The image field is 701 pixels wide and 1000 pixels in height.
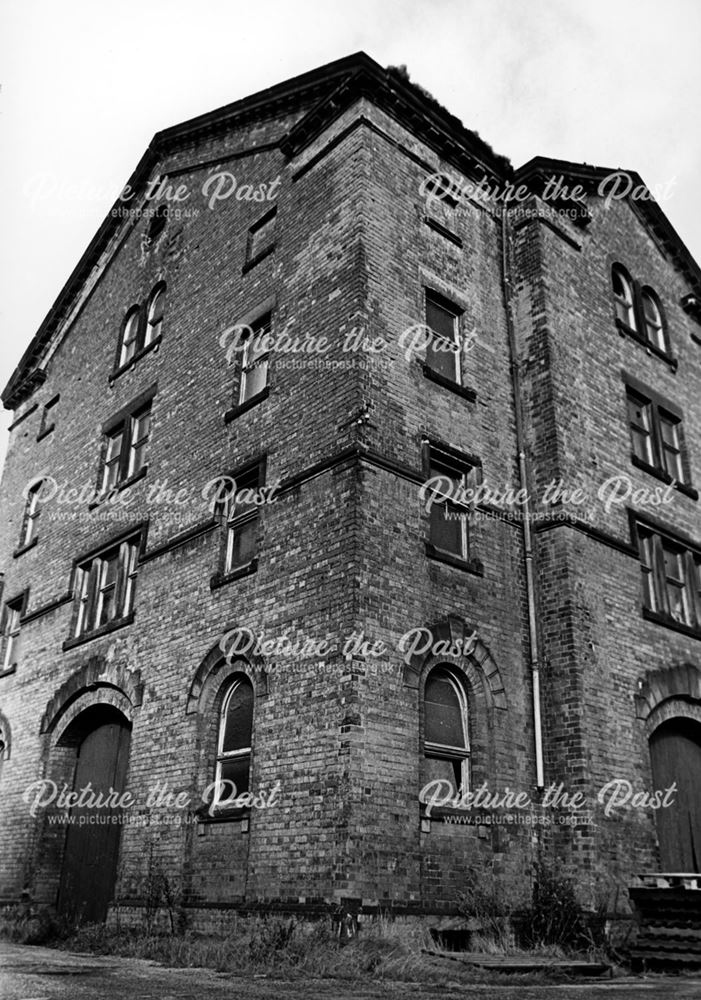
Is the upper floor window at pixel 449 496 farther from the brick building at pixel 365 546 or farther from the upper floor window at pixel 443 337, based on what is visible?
the upper floor window at pixel 443 337

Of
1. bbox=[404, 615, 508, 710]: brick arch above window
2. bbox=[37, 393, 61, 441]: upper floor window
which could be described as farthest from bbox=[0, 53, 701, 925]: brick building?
bbox=[37, 393, 61, 441]: upper floor window

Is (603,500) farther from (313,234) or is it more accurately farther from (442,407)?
(313,234)

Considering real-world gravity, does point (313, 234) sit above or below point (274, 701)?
above

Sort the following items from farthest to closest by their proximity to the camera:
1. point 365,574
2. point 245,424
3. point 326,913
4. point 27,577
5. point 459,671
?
point 27,577, point 245,424, point 459,671, point 365,574, point 326,913

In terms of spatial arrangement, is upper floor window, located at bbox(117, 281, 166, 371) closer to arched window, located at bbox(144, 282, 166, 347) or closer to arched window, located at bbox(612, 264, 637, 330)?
arched window, located at bbox(144, 282, 166, 347)

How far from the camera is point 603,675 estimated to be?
1243 cm

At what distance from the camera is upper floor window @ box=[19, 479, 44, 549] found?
64.2ft

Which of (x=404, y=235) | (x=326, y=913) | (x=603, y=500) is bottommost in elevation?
(x=326, y=913)

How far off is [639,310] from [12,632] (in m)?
13.8

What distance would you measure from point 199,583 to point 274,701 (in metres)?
2.81

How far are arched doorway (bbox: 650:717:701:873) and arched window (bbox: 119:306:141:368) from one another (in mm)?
12150

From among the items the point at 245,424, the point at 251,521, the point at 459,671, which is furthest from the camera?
the point at 245,424

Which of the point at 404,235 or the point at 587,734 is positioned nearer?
the point at 587,734

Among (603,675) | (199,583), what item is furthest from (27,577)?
(603,675)
